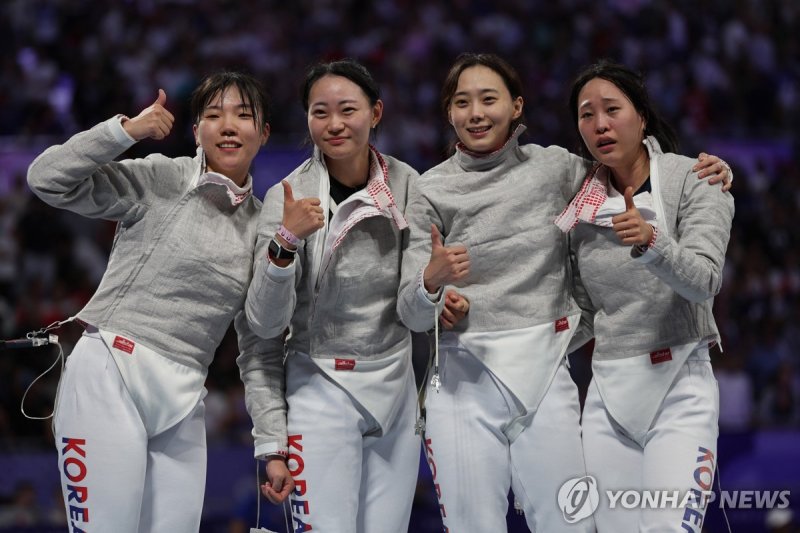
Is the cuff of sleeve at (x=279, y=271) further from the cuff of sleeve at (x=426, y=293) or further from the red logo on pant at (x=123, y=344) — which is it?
the red logo on pant at (x=123, y=344)

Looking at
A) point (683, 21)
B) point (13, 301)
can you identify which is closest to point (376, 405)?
point (13, 301)

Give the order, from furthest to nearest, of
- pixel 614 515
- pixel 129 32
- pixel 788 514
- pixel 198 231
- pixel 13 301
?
1. pixel 129 32
2. pixel 13 301
3. pixel 788 514
4. pixel 198 231
5. pixel 614 515

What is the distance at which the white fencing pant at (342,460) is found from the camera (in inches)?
120

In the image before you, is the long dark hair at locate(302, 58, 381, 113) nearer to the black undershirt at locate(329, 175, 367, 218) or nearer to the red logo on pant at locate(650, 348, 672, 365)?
the black undershirt at locate(329, 175, 367, 218)

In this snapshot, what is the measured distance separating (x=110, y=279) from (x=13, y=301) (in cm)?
423

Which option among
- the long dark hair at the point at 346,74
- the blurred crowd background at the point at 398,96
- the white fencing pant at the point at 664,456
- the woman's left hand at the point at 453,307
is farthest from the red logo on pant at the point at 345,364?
the blurred crowd background at the point at 398,96

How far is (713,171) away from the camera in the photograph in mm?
3125

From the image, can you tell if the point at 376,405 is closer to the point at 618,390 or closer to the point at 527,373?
the point at 527,373

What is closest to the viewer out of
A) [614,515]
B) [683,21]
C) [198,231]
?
[614,515]

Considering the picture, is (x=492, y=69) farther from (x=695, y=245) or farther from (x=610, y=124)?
(x=695, y=245)

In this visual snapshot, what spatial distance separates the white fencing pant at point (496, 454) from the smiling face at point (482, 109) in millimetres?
673

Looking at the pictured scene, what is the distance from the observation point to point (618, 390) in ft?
10.0

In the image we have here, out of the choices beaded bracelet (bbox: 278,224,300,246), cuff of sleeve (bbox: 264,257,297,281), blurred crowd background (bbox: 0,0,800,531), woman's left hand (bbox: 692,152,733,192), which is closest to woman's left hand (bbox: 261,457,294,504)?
cuff of sleeve (bbox: 264,257,297,281)

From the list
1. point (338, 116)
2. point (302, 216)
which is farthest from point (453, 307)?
point (338, 116)
